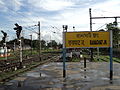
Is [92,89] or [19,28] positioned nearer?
[92,89]

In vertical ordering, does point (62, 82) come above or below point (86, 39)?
below

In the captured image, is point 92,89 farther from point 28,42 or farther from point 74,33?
point 28,42

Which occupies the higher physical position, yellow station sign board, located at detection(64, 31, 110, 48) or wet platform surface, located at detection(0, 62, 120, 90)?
yellow station sign board, located at detection(64, 31, 110, 48)

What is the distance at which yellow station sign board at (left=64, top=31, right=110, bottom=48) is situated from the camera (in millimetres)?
16828

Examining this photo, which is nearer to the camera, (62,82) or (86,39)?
(62,82)

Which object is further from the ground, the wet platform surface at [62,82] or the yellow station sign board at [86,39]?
the yellow station sign board at [86,39]

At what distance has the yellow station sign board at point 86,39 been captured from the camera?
16828mm

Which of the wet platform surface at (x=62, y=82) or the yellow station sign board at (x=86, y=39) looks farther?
the yellow station sign board at (x=86, y=39)

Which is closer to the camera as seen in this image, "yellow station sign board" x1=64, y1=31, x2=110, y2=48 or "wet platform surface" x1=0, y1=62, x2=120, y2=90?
"wet platform surface" x1=0, y1=62, x2=120, y2=90

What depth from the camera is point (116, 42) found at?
256ft

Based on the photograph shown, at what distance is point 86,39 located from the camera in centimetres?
1703

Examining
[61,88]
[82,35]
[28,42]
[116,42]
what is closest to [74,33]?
[82,35]

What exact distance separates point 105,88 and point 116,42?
227ft

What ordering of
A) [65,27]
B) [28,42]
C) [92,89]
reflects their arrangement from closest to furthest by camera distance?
1. [92,89]
2. [65,27]
3. [28,42]
